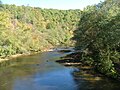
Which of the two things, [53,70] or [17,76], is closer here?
[17,76]

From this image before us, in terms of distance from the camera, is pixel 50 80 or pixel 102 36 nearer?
pixel 50 80

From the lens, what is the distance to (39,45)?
139 meters

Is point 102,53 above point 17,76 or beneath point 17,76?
above

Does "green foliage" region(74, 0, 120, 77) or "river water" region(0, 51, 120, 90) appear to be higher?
"green foliage" region(74, 0, 120, 77)

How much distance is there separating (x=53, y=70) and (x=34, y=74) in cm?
624

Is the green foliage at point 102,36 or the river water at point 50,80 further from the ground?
the green foliage at point 102,36

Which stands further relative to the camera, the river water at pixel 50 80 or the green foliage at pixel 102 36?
the green foliage at pixel 102 36

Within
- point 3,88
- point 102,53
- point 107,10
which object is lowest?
point 3,88

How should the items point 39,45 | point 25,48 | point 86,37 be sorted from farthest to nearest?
point 39,45
point 25,48
point 86,37

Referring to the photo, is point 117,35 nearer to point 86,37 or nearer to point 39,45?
point 86,37

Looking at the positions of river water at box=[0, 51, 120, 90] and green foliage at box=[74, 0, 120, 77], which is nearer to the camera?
river water at box=[0, 51, 120, 90]

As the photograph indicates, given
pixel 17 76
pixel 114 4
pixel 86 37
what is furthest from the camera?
pixel 86 37

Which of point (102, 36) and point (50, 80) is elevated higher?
point (102, 36)

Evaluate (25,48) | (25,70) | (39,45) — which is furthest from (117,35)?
(39,45)
